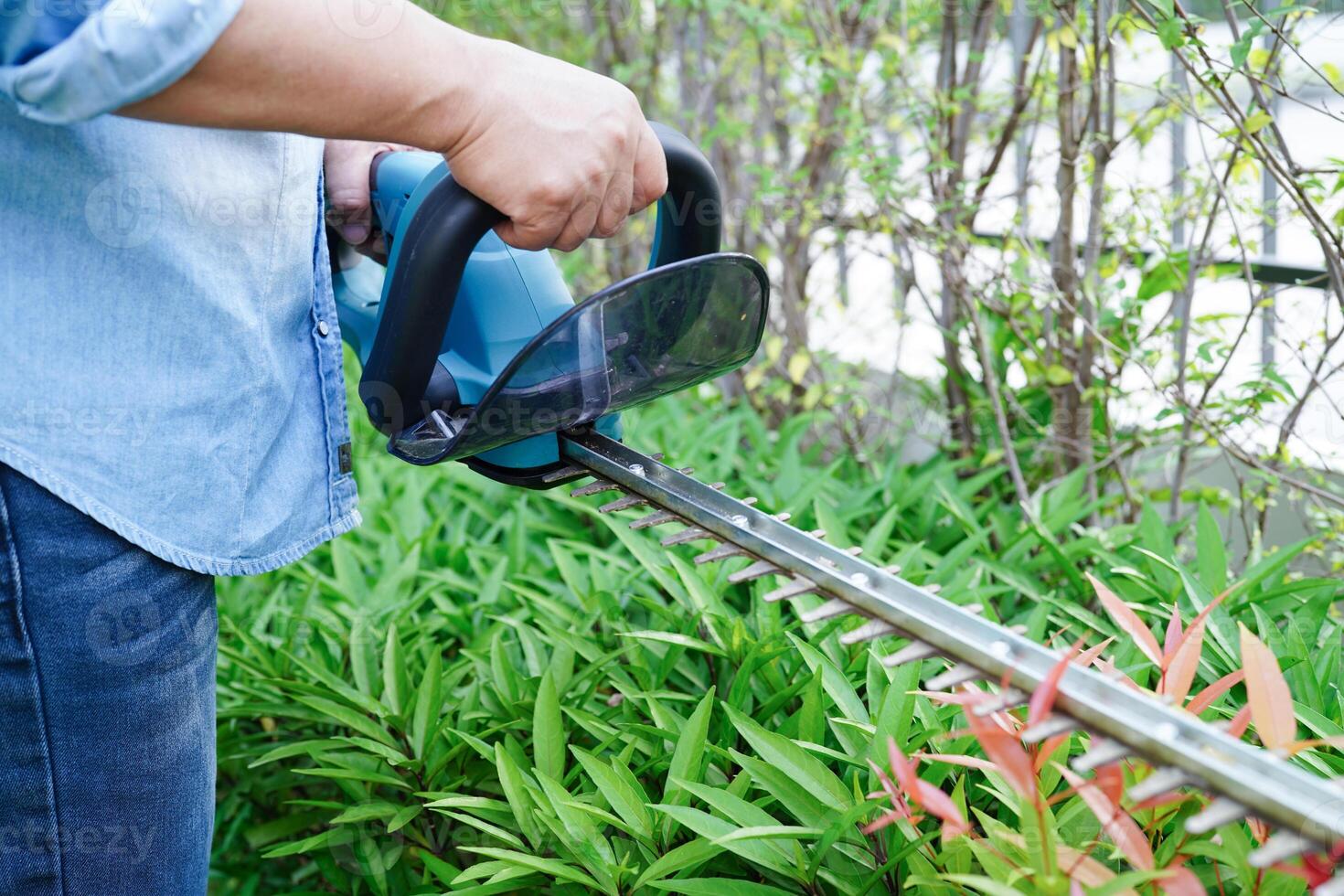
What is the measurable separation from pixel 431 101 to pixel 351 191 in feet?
1.68

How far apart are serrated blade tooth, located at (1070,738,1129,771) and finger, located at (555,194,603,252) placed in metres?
0.59

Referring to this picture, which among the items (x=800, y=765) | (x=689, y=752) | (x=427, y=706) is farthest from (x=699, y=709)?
(x=427, y=706)

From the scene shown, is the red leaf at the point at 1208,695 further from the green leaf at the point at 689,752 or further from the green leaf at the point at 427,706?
the green leaf at the point at 427,706

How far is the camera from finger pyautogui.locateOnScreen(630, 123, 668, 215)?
40.9 inches

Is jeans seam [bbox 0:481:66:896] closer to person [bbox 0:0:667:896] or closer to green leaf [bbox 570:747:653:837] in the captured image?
person [bbox 0:0:667:896]

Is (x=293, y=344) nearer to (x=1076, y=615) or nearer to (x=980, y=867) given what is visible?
(x=980, y=867)

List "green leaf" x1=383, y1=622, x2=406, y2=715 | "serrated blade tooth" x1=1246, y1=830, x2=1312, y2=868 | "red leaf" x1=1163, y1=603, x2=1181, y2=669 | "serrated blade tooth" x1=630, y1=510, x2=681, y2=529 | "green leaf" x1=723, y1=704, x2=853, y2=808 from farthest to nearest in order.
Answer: "green leaf" x1=383, y1=622, x2=406, y2=715
"green leaf" x1=723, y1=704, x2=853, y2=808
"serrated blade tooth" x1=630, y1=510, x2=681, y2=529
"red leaf" x1=1163, y1=603, x2=1181, y2=669
"serrated blade tooth" x1=1246, y1=830, x2=1312, y2=868

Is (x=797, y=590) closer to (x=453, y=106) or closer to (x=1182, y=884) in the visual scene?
(x=1182, y=884)

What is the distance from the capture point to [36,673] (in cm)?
100

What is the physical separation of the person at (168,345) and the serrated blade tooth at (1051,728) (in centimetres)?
57

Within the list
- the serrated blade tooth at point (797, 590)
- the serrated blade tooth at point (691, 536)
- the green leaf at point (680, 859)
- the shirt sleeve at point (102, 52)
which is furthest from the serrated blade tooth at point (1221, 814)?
the shirt sleeve at point (102, 52)

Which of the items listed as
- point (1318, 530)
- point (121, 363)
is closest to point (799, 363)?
point (1318, 530)

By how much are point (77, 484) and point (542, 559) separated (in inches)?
59.3

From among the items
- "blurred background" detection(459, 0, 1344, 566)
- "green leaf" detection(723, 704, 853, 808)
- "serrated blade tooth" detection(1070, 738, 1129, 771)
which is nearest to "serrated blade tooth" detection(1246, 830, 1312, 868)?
"serrated blade tooth" detection(1070, 738, 1129, 771)
